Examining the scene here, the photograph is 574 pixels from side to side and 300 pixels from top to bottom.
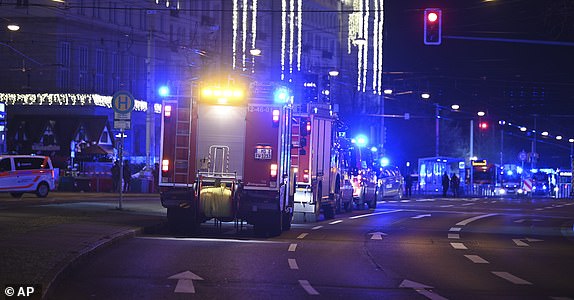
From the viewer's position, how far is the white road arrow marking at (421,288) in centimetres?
1260

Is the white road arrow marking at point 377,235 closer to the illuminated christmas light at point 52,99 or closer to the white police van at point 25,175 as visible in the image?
the white police van at point 25,175

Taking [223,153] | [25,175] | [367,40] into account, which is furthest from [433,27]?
[367,40]

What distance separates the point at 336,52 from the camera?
349ft

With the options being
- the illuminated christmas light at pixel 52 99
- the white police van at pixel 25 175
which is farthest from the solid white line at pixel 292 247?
the illuminated christmas light at pixel 52 99

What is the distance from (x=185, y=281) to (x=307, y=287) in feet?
5.91

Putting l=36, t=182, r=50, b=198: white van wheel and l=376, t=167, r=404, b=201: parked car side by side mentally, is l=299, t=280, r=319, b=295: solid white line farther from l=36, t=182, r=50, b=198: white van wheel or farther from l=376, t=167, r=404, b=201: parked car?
l=376, t=167, r=404, b=201: parked car

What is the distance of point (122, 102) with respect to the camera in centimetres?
2797

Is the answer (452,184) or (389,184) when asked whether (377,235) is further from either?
(452,184)

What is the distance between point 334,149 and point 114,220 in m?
9.36

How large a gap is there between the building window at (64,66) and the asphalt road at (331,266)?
160 feet

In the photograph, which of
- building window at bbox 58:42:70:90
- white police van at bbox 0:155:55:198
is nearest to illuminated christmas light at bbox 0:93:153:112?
building window at bbox 58:42:70:90

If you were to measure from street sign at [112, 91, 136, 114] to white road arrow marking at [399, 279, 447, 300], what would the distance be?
50.2ft

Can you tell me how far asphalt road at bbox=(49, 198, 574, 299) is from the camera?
42.3ft

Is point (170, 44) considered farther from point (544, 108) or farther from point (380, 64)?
point (544, 108)
